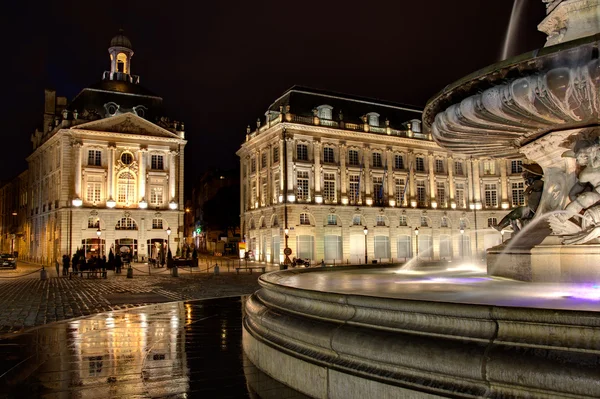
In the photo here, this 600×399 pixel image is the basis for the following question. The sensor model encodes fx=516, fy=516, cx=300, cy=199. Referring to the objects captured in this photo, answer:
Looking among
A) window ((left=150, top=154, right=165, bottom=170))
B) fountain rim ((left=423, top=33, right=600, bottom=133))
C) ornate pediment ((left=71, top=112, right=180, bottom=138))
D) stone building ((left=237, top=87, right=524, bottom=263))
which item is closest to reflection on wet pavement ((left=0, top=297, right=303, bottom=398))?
fountain rim ((left=423, top=33, right=600, bottom=133))

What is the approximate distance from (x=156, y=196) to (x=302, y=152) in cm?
1597

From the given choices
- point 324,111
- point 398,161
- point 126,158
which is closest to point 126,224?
point 126,158

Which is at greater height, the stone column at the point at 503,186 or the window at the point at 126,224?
the stone column at the point at 503,186

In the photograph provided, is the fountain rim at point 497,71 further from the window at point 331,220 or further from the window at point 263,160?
the window at point 263,160

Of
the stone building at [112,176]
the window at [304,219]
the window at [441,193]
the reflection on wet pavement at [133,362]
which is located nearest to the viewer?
the reflection on wet pavement at [133,362]

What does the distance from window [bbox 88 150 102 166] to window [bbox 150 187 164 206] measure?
5671mm

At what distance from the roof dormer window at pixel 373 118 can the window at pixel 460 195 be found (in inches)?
499

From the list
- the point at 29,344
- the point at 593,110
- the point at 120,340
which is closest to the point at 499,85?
the point at 593,110

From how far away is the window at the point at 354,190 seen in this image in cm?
5115

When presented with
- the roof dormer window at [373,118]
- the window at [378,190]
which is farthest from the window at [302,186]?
the roof dormer window at [373,118]

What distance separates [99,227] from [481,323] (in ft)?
161

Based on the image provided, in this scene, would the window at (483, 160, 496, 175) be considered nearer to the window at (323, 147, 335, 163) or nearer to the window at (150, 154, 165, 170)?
the window at (323, 147, 335, 163)

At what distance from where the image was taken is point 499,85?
685 cm

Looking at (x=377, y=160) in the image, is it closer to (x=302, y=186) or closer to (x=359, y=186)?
(x=359, y=186)
